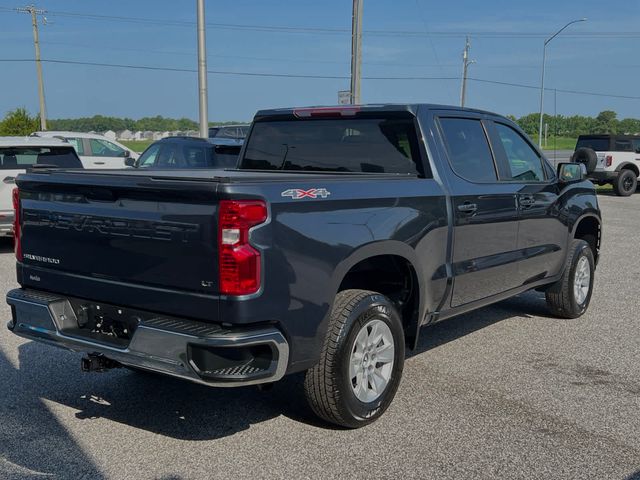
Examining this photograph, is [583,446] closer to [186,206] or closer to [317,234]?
[317,234]

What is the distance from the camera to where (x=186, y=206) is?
3.54 metres

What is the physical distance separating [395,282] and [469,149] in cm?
130

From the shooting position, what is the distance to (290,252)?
3617mm

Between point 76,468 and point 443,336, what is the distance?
3.61 meters

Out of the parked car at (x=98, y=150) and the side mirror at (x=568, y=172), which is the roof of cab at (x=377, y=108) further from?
the parked car at (x=98, y=150)

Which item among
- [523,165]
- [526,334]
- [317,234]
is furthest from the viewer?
[526,334]

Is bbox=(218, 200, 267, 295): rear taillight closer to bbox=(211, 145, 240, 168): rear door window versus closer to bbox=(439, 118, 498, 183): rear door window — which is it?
bbox=(439, 118, 498, 183): rear door window

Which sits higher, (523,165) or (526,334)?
(523,165)

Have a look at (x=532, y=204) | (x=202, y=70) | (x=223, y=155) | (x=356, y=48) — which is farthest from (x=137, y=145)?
(x=532, y=204)

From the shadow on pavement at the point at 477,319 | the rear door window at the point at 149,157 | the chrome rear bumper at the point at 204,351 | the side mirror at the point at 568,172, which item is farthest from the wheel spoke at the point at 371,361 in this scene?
the rear door window at the point at 149,157

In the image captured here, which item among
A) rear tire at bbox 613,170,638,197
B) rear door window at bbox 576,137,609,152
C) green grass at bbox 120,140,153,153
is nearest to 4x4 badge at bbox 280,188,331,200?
rear door window at bbox 576,137,609,152

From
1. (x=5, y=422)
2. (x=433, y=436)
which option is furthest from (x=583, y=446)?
(x=5, y=422)

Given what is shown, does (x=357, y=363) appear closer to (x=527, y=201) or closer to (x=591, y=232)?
(x=527, y=201)

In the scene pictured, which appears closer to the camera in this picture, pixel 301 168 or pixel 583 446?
pixel 583 446
